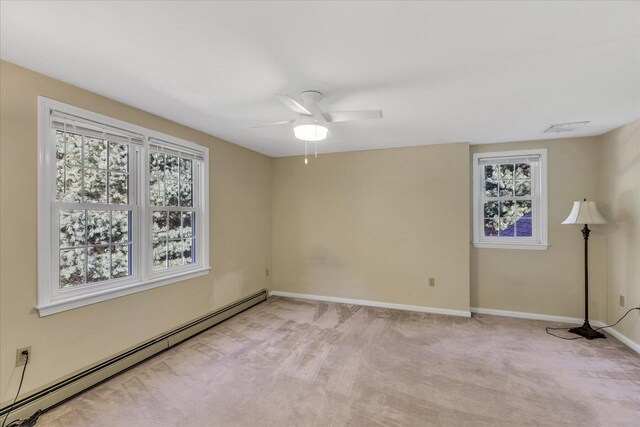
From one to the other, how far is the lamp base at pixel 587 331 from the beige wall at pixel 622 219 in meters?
0.23

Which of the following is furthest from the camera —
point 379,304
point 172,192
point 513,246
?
point 379,304

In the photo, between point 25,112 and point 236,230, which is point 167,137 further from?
point 236,230

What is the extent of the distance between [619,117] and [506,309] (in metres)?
2.56

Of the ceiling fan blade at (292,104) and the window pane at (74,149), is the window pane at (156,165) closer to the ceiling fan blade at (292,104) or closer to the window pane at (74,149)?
the window pane at (74,149)

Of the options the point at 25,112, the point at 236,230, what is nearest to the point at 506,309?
the point at 236,230

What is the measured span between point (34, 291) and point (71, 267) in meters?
0.30

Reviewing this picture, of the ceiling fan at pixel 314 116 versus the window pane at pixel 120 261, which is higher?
the ceiling fan at pixel 314 116

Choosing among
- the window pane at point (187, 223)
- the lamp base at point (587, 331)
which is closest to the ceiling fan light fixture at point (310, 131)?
the window pane at point (187, 223)

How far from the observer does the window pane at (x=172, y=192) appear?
125 inches

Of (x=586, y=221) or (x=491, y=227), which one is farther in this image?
(x=491, y=227)

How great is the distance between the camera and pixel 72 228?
2316 mm

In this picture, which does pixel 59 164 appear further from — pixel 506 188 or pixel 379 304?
pixel 506 188

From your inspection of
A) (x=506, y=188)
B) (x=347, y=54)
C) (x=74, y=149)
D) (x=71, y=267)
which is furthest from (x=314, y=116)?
(x=506, y=188)

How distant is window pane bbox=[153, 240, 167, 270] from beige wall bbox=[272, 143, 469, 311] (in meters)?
2.14
